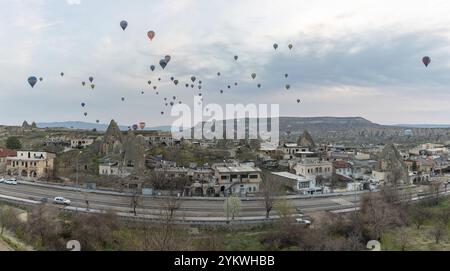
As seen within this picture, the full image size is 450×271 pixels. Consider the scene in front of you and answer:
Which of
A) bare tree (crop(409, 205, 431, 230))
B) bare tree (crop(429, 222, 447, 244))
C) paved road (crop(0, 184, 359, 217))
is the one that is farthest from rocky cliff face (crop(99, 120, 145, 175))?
bare tree (crop(429, 222, 447, 244))

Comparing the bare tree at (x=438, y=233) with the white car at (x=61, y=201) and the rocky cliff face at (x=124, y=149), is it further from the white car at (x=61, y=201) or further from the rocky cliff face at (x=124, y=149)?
the rocky cliff face at (x=124, y=149)

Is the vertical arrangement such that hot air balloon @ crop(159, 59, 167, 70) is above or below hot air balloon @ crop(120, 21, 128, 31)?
below

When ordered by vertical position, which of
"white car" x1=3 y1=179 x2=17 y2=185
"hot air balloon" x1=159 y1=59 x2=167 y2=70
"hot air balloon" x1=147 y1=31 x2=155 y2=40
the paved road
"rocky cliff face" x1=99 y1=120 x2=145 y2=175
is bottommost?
the paved road

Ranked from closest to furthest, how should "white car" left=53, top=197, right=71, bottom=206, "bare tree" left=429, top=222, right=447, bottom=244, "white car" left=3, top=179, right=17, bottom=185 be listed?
"bare tree" left=429, top=222, right=447, bottom=244 < "white car" left=53, top=197, right=71, bottom=206 < "white car" left=3, top=179, right=17, bottom=185

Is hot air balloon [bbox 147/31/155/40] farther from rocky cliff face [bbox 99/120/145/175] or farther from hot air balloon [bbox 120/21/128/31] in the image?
rocky cliff face [bbox 99/120/145/175]

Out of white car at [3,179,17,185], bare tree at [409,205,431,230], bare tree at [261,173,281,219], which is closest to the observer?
bare tree at [409,205,431,230]

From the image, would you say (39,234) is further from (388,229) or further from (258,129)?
(258,129)
